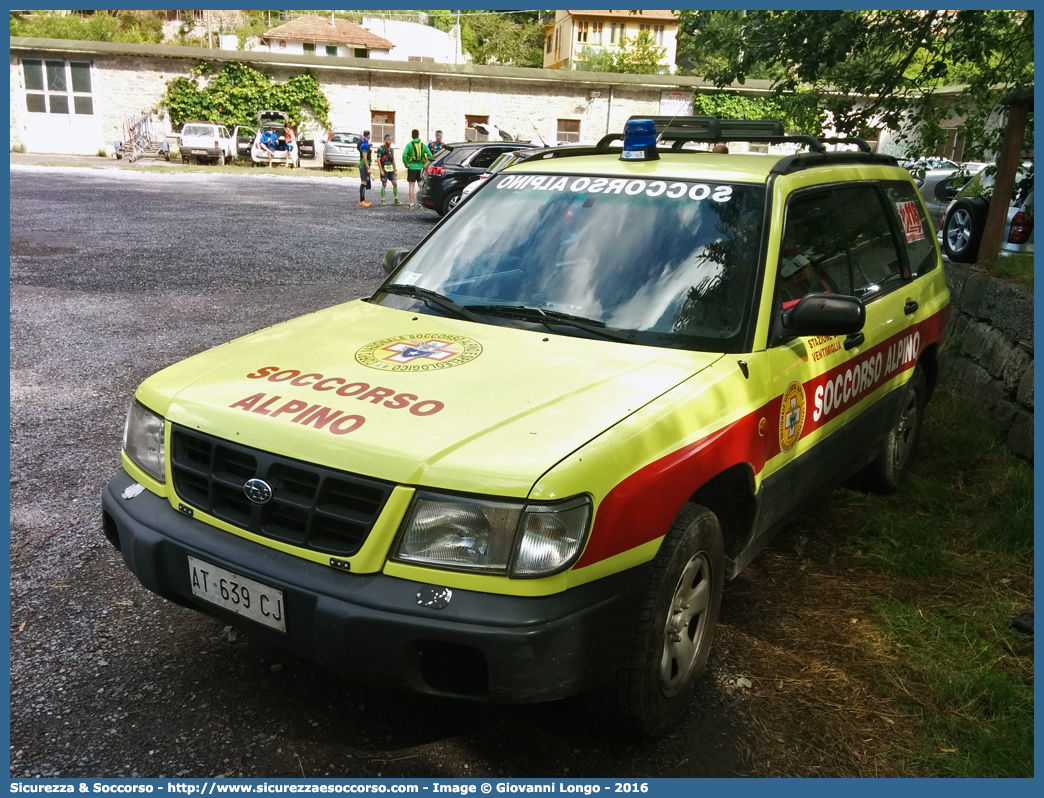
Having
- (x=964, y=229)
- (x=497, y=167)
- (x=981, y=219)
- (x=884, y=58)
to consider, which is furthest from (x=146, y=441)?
(x=964, y=229)

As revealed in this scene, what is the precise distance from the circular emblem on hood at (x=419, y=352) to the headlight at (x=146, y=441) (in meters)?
0.71

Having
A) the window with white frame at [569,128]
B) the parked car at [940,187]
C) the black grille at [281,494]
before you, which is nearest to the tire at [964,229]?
the parked car at [940,187]

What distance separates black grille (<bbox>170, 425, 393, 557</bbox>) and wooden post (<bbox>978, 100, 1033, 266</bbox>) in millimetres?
6564

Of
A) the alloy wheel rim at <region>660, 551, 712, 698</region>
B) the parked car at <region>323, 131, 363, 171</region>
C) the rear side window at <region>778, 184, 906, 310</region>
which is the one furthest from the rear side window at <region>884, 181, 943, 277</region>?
the parked car at <region>323, 131, 363, 171</region>

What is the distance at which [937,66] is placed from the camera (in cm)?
816

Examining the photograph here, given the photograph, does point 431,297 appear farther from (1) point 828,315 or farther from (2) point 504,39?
(2) point 504,39

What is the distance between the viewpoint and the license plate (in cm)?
251

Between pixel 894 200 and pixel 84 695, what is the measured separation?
443 cm

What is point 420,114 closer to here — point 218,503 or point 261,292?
point 261,292

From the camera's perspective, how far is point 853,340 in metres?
3.83

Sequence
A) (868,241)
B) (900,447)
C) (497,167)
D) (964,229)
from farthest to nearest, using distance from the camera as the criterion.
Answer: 1. (964,229)
2. (497,167)
3. (900,447)
4. (868,241)

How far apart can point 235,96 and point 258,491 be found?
35364 millimetres

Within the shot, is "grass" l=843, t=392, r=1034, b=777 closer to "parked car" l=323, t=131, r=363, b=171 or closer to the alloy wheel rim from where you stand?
the alloy wheel rim

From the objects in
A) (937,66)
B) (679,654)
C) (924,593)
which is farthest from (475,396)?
(937,66)
